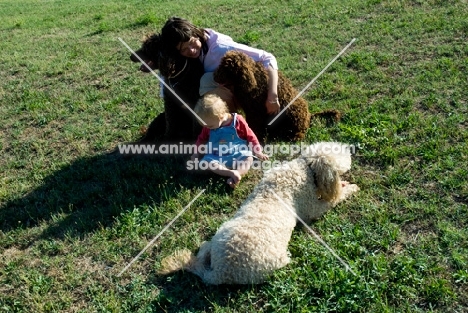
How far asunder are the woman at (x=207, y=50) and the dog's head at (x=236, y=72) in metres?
0.16

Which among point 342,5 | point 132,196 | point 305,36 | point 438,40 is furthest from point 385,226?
point 342,5

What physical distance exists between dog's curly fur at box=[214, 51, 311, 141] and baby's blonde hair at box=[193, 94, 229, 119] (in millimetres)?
279

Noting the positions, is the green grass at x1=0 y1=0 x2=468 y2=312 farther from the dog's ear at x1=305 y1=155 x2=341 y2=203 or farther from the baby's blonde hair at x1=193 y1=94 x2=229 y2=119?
the baby's blonde hair at x1=193 y1=94 x2=229 y2=119

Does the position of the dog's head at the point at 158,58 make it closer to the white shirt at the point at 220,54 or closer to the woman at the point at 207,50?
the woman at the point at 207,50

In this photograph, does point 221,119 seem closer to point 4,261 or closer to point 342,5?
point 4,261

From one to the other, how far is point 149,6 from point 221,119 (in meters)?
9.17

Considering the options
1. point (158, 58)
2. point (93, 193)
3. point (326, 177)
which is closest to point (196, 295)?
point (326, 177)

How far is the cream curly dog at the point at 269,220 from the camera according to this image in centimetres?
334

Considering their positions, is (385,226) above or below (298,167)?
below

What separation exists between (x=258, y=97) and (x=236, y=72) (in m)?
0.41

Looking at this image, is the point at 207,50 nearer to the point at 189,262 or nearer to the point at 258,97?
the point at 258,97

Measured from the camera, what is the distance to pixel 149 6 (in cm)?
1272

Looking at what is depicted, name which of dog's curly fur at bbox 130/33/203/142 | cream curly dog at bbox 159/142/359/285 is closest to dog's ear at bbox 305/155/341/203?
cream curly dog at bbox 159/142/359/285

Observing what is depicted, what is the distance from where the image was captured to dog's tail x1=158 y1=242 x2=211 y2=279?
140 inches
